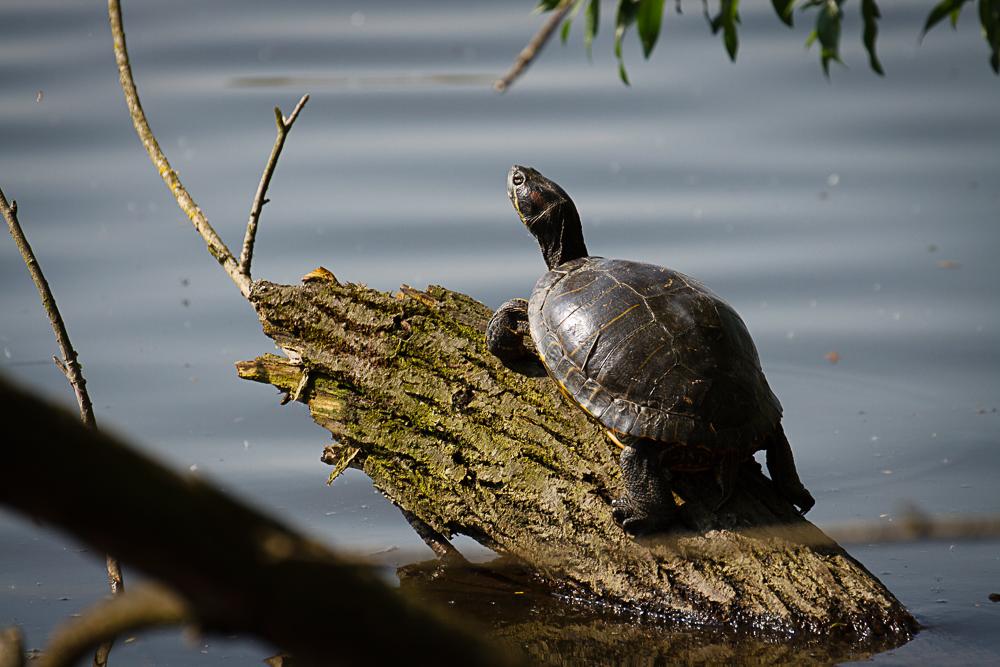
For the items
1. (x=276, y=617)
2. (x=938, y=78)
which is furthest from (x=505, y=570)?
(x=938, y=78)

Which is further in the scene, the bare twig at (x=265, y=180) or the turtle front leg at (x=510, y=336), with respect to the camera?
the bare twig at (x=265, y=180)

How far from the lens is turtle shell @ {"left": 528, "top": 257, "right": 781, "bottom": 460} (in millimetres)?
3246

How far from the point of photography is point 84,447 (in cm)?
84

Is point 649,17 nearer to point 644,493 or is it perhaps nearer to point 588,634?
point 644,493

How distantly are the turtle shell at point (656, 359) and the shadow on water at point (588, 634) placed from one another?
0.52m

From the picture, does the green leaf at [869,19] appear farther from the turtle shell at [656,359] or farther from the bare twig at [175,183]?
the bare twig at [175,183]

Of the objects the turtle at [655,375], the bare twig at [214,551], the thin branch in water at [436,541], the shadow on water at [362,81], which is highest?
the shadow on water at [362,81]

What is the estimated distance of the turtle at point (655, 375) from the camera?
10.7ft

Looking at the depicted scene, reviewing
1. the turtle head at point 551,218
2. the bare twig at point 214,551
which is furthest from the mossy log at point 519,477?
the bare twig at point 214,551

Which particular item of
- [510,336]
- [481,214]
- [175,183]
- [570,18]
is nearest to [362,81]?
[481,214]

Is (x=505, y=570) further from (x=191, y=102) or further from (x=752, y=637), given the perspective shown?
(x=191, y=102)

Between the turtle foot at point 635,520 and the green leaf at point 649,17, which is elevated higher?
the green leaf at point 649,17

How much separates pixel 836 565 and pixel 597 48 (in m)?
6.78

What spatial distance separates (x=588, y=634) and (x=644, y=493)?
1.49 feet
